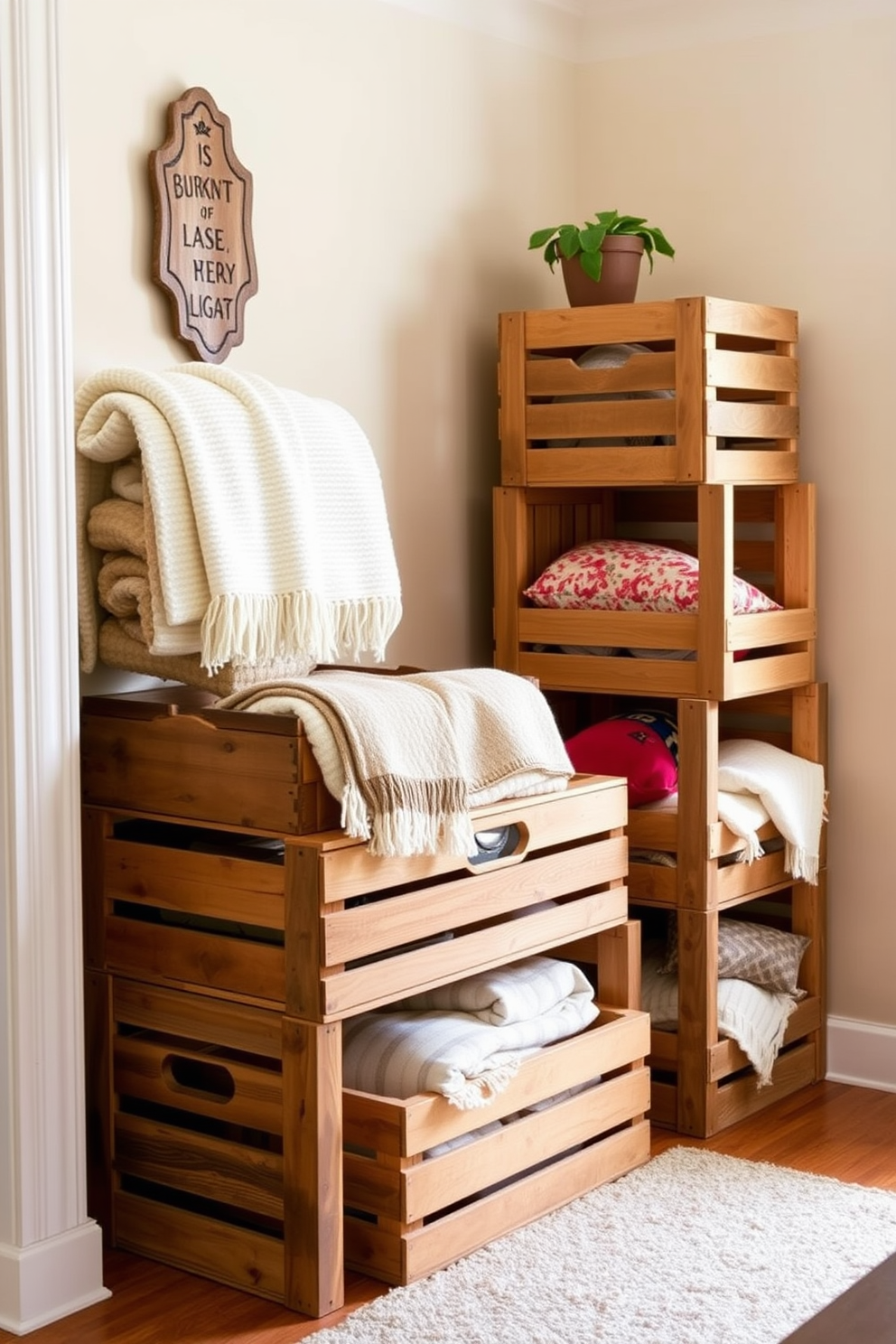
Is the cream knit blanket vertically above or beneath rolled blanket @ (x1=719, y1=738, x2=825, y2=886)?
above

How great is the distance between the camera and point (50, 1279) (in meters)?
2.34

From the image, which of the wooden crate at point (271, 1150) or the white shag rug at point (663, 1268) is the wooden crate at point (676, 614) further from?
the white shag rug at point (663, 1268)

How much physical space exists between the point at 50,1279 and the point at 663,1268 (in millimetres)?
903

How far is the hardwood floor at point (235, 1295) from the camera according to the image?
228cm

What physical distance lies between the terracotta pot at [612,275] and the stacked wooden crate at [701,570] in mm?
92

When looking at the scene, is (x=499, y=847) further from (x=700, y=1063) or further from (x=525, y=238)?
(x=525, y=238)

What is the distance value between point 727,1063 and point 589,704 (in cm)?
85

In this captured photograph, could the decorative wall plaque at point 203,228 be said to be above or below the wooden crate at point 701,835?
above

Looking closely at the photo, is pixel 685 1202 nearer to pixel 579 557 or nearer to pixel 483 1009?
pixel 483 1009

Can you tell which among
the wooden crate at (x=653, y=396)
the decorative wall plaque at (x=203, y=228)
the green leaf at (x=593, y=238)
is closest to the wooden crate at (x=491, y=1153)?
the wooden crate at (x=653, y=396)

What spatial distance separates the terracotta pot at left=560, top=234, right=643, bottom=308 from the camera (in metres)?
3.17

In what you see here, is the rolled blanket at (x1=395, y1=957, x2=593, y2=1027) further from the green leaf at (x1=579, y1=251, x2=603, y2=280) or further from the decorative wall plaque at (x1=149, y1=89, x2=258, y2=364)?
the green leaf at (x1=579, y1=251, x2=603, y2=280)

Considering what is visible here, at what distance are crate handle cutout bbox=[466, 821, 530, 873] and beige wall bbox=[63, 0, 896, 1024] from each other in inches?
27.2

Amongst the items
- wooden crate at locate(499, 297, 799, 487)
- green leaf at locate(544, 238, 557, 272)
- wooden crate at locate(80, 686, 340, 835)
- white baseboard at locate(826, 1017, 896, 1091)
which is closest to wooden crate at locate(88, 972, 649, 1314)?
wooden crate at locate(80, 686, 340, 835)
